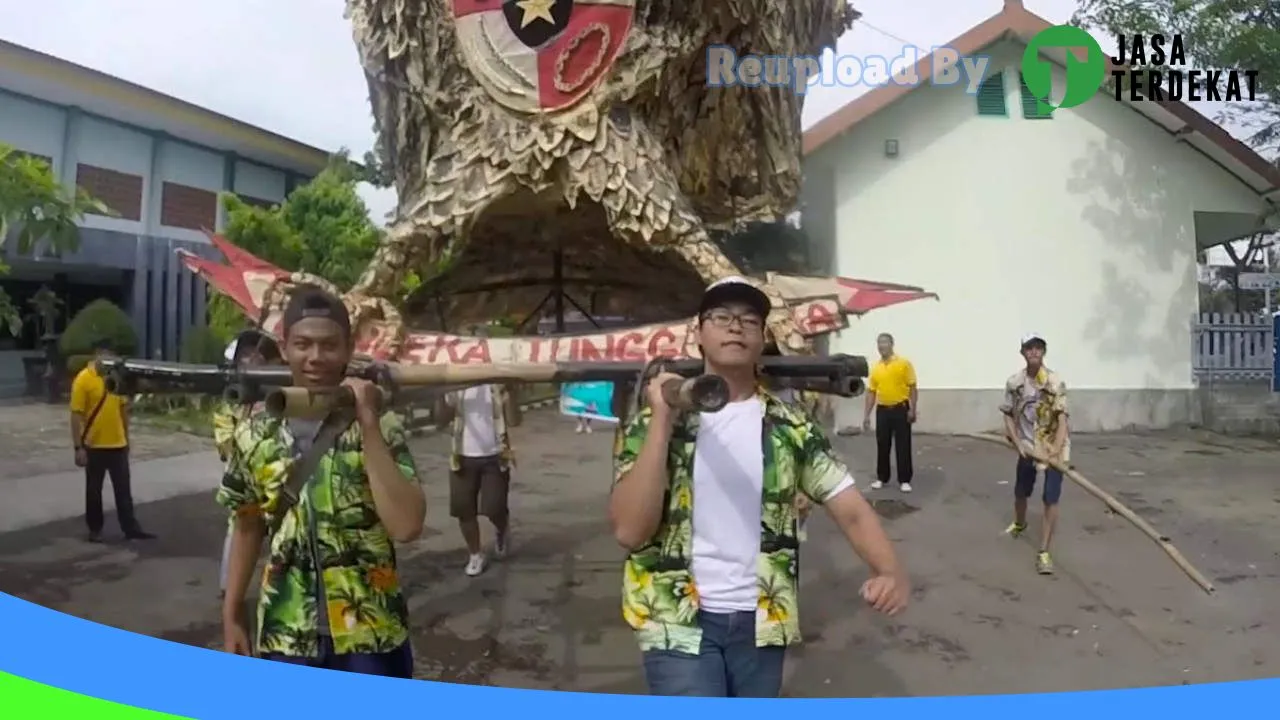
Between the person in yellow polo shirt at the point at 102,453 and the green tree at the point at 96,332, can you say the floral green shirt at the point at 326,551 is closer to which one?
the green tree at the point at 96,332

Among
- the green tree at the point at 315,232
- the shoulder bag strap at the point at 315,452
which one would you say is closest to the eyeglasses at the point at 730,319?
the shoulder bag strap at the point at 315,452

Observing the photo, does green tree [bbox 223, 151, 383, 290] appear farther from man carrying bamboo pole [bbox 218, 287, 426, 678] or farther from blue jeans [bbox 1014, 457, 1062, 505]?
blue jeans [bbox 1014, 457, 1062, 505]

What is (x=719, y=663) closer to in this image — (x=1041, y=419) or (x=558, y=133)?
(x=558, y=133)

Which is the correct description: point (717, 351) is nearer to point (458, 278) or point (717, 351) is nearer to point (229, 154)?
point (229, 154)

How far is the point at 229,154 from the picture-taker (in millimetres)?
2639

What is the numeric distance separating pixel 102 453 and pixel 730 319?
145 inches

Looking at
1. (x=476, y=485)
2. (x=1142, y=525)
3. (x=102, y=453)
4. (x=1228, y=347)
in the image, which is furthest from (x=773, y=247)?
(x=102, y=453)

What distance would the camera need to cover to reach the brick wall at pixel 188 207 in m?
2.57

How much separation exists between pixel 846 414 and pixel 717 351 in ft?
16.6

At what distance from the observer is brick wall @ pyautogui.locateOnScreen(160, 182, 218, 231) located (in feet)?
8.43

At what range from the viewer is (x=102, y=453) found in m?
4.20

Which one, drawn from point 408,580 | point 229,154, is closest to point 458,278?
point 229,154

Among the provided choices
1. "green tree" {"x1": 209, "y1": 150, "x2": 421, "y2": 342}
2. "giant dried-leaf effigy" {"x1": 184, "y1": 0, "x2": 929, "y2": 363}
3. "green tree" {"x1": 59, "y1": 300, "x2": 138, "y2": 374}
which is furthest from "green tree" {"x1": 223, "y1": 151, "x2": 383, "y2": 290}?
"green tree" {"x1": 59, "y1": 300, "x2": 138, "y2": 374}

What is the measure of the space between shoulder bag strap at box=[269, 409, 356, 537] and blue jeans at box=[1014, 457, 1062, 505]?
3.39 meters
